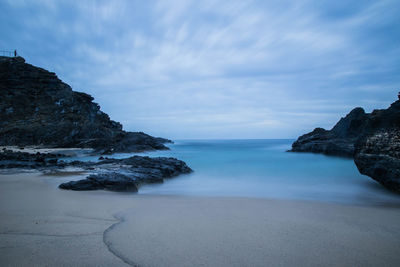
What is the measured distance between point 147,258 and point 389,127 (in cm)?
996

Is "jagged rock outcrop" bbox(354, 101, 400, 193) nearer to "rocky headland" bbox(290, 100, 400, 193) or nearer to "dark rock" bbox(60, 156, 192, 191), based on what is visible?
"rocky headland" bbox(290, 100, 400, 193)

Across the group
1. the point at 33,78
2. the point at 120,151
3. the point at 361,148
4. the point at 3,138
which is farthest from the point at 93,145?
the point at 361,148

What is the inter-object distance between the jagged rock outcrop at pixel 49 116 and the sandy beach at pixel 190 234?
2744cm

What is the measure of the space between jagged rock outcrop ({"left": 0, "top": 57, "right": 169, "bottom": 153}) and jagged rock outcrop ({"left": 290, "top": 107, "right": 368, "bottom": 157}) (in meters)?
26.3

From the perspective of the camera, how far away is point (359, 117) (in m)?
33.4

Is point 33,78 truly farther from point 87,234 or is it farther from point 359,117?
point 359,117

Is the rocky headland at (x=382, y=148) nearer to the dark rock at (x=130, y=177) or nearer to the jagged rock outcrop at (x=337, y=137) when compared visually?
the dark rock at (x=130, y=177)

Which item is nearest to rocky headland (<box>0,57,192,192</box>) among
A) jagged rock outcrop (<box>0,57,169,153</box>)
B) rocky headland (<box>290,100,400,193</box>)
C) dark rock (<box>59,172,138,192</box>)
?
jagged rock outcrop (<box>0,57,169,153</box>)

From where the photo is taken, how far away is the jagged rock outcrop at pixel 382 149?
25.1 feet

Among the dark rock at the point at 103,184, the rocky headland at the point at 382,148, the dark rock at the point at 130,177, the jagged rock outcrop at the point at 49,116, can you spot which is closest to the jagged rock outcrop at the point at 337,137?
the rocky headland at the point at 382,148

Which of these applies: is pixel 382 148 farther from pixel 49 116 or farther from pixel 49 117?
pixel 49 116

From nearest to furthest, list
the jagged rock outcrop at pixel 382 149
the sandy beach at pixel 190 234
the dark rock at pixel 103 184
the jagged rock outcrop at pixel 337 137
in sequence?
the sandy beach at pixel 190 234 < the dark rock at pixel 103 184 < the jagged rock outcrop at pixel 382 149 < the jagged rock outcrop at pixel 337 137

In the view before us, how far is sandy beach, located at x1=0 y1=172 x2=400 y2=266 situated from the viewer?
8.84 feet

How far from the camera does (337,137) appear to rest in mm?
33656
